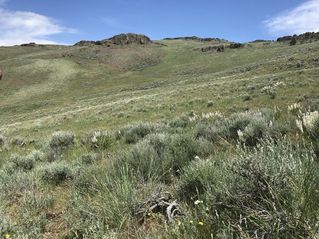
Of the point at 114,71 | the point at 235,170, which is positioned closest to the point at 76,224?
the point at 235,170

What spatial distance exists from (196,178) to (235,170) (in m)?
1.05

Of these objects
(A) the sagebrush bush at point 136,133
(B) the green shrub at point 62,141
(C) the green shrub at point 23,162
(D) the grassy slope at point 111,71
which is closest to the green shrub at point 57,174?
(C) the green shrub at point 23,162

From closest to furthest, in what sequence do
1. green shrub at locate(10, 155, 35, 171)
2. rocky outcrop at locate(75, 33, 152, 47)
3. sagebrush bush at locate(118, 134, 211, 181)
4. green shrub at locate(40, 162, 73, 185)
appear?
sagebrush bush at locate(118, 134, 211, 181)
green shrub at locate(40, 162, 73, 185)
green shrub at locate(10, 155, 35, 171)
rocky outcrop at locate(75, 33, 152, 47)

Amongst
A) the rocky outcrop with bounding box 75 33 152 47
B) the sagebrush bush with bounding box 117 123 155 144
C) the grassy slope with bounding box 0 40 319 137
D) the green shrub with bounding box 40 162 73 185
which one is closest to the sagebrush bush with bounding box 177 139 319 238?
the green shrub with bounding box 40 162 73 185

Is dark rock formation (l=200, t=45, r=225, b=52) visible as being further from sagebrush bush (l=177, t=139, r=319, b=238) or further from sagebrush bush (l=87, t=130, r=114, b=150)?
sagebrush bush (l=177, t=139, r=319, b=238)

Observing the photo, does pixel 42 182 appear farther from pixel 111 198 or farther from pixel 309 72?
pixel 309 72

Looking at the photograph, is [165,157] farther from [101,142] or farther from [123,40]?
[123,40]

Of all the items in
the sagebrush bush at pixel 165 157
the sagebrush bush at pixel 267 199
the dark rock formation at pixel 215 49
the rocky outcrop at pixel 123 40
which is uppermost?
the rocky outcrop at pixel 123 40

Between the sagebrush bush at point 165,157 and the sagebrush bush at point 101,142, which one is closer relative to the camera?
the sagebrush bush at point 165,157

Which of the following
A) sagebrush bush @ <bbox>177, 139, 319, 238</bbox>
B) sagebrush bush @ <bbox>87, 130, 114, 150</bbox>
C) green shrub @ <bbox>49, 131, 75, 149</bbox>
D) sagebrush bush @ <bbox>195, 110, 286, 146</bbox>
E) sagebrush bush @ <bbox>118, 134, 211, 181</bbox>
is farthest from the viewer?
green shrub @ <bbox>49, 131, 75, 149</bbox>

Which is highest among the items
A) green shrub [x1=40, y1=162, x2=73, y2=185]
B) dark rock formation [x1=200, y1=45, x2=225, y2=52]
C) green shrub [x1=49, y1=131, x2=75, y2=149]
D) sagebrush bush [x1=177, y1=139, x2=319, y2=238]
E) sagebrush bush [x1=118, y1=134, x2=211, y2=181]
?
dark rock formation [x1=200, y1=45, x2=225, y2=52]

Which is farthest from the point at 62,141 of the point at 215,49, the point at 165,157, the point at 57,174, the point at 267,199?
the point at 215,49

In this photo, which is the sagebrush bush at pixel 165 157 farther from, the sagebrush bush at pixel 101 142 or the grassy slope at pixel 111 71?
the grassy slope at pixel 111 71

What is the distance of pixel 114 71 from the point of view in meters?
89.1
